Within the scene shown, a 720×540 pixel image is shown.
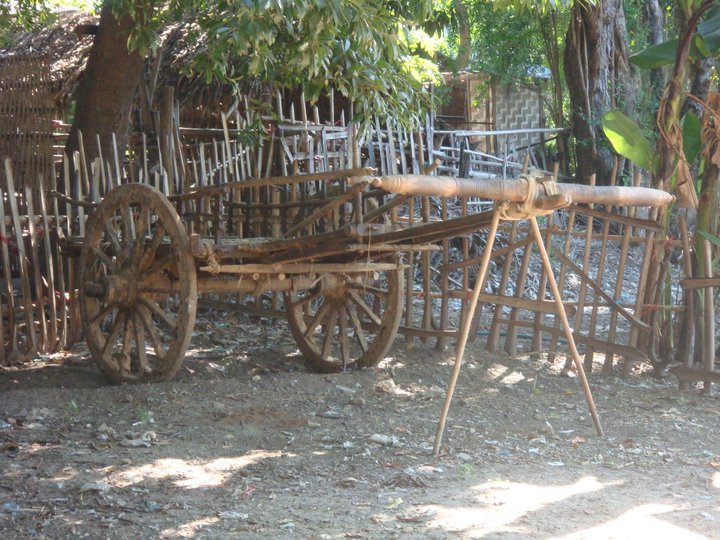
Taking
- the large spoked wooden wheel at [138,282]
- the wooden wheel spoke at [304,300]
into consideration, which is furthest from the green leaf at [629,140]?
the large spoked wooden wheel at [138,282]

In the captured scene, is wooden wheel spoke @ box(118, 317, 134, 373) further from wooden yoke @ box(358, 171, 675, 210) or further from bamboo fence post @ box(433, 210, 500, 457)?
wooden yoke @ box(358, 171, 675, 210)

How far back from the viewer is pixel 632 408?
5.44 metres

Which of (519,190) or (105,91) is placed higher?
(105,91)

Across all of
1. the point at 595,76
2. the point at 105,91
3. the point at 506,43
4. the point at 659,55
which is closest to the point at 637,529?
the point at 659,55

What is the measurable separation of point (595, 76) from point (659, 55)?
7972mm

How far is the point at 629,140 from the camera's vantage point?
20.4 ft

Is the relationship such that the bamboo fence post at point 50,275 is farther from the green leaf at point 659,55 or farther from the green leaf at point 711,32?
the green leaf at point 711,32

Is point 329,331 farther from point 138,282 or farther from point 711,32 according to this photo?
point 711,32

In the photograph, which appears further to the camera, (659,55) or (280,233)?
(280,233)

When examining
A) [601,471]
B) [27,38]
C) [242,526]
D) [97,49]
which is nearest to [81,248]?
[97,49]

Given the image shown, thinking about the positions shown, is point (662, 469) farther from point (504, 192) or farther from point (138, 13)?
point (138, 13)

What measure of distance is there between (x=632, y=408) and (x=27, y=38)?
11337 mm

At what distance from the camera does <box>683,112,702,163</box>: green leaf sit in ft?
19.7

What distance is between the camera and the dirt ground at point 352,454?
3.37 metres
